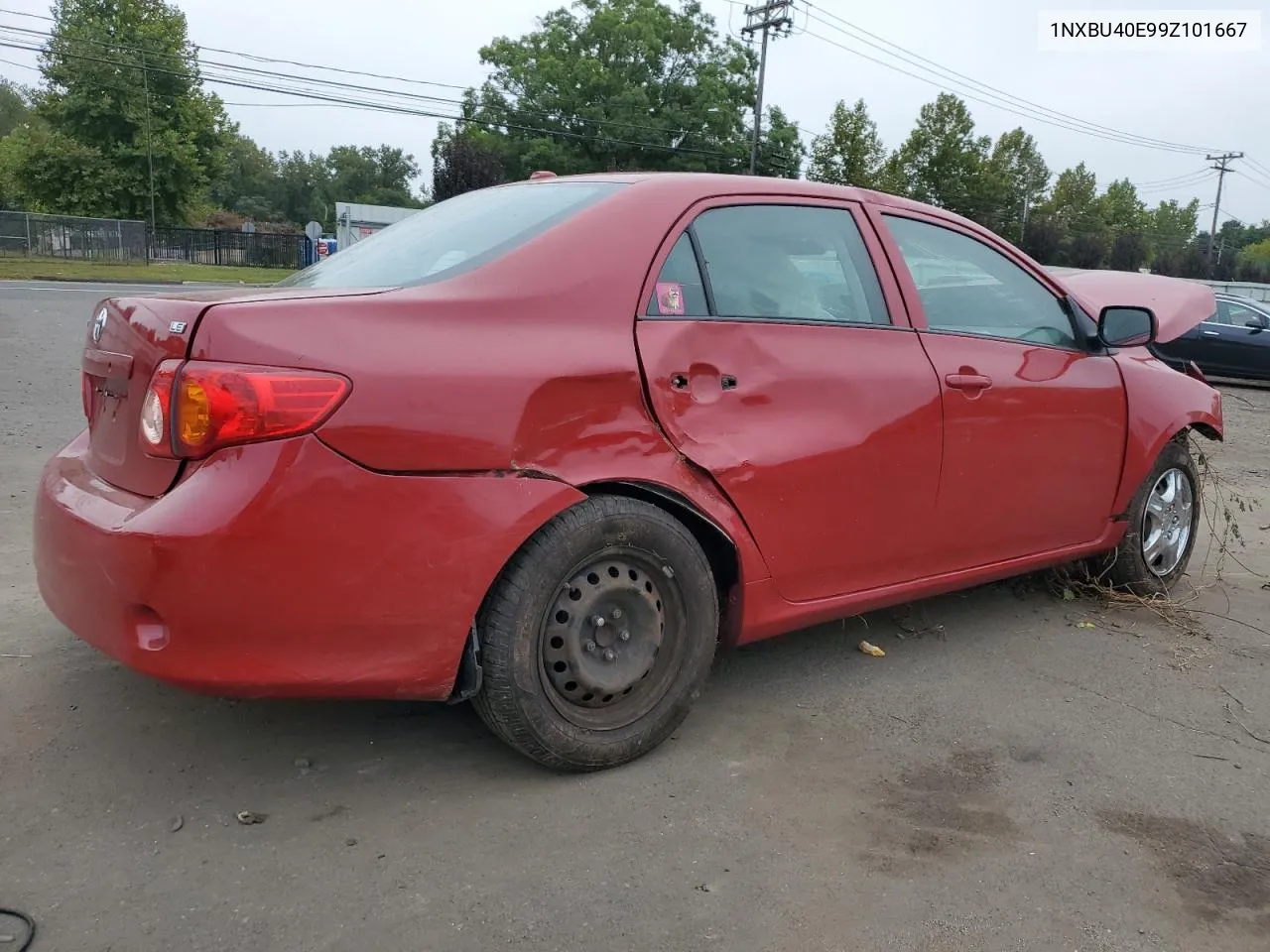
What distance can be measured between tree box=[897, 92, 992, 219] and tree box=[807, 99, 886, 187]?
3.38m

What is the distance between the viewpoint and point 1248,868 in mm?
2473

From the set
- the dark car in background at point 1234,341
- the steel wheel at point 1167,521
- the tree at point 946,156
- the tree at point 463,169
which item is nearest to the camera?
the steel wheel at point 1167,521

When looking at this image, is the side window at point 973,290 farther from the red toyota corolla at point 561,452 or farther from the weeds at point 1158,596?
the weeds at point 1158,596

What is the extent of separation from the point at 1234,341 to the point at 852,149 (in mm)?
31004

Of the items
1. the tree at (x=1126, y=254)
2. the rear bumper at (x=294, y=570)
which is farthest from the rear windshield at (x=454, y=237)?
the tree at (x=1126, y=254)

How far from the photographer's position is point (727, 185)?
3.17 m

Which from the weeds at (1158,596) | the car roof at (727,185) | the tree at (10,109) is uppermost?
the tree at (10,109)

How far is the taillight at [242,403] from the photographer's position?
224 centimetres

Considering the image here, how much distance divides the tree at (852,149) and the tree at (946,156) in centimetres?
338

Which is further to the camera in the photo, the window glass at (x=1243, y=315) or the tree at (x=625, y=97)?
the tree at (x=625, y=97)

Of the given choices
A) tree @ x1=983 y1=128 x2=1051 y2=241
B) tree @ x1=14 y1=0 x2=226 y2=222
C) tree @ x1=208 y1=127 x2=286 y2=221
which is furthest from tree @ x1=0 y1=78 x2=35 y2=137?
tree @ x1=983 y1=128 x2=1051 y2=241

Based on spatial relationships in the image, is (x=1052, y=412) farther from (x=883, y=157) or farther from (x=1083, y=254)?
(x=1083, y=254)

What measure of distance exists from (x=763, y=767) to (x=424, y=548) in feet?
3.92

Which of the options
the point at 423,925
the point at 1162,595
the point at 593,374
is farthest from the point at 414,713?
the point at 1162,595
